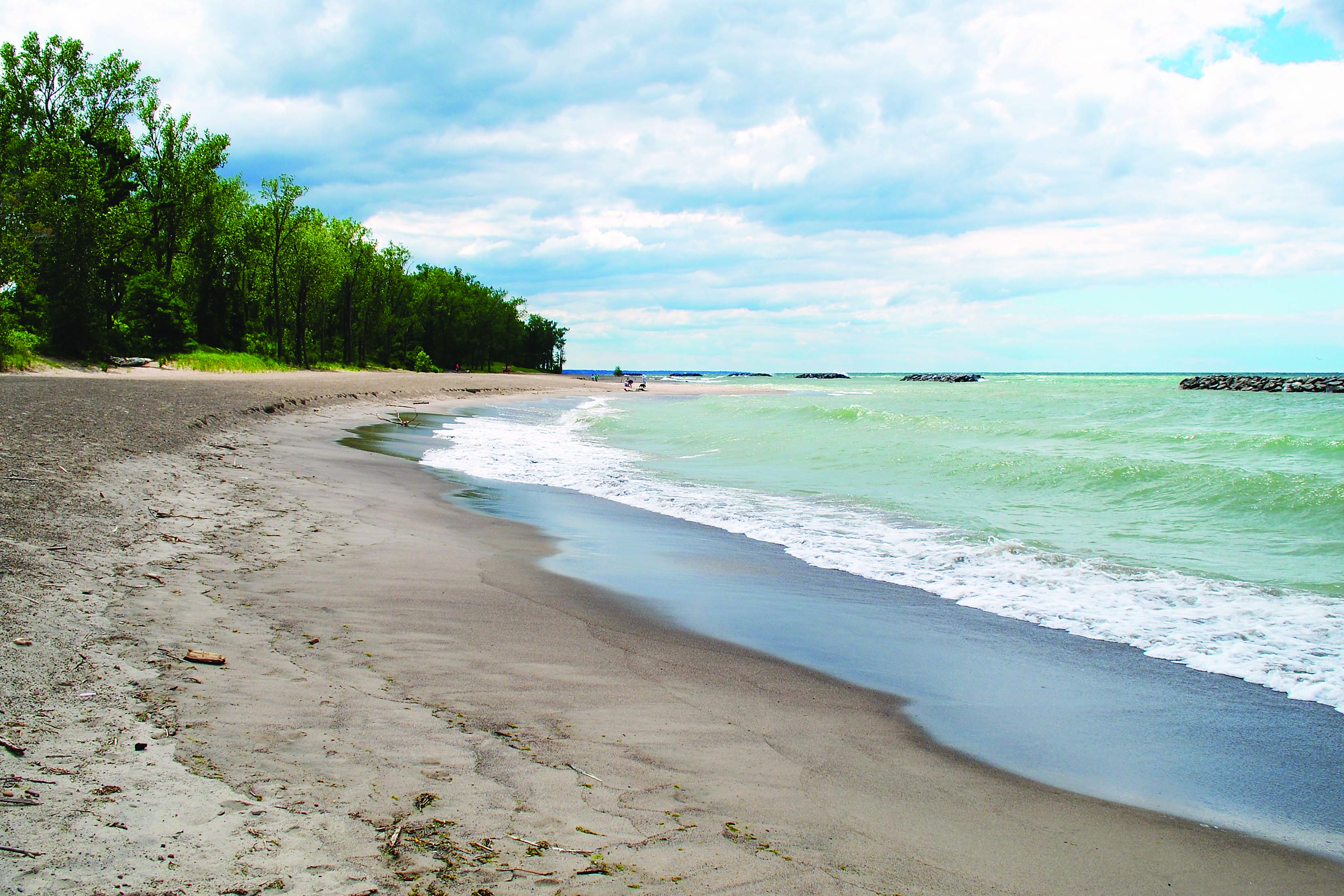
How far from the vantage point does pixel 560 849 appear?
2.40 metres

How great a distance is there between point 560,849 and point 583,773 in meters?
0.56

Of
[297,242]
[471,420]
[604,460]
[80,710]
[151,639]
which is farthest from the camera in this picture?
[297,242]

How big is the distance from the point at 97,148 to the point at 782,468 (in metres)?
41.5

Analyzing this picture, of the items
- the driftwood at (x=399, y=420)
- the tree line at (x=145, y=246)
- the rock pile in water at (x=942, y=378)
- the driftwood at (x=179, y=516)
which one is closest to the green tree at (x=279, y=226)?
the tree line at (x=145, y=246)

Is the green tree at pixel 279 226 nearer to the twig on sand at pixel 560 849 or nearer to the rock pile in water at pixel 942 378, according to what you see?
the twig on sand at pixel 560 849

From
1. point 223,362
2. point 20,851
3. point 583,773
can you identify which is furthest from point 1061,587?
point 223,362

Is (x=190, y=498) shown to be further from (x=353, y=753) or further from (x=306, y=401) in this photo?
(x=306, y=401)

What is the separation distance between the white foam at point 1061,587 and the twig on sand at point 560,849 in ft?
14.6

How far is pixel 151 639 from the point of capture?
374cm

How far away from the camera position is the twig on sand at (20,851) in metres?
2.00

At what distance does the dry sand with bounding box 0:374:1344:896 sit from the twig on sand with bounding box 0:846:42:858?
0.05 feet

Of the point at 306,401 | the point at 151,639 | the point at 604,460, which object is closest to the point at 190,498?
the point at 151,639

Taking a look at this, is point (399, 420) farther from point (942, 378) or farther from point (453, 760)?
point (942, 378)

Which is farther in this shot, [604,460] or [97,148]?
[97,148]
